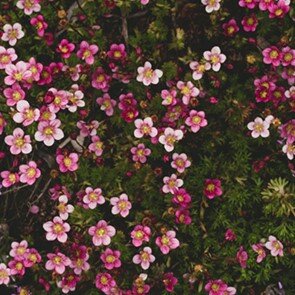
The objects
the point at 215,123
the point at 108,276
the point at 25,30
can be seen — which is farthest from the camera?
the point at 25,30

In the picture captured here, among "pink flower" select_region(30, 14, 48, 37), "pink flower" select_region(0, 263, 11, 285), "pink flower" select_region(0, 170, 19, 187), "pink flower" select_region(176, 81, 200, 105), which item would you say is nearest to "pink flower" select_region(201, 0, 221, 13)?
"pink flower" select_region(176, 81, 200, 105)

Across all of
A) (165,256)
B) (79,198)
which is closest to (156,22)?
(79,198)

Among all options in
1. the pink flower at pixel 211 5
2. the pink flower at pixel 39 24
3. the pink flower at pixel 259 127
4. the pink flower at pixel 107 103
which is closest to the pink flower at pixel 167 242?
the pink flower at pixel 259 127

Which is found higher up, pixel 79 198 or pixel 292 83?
pixel 292 83

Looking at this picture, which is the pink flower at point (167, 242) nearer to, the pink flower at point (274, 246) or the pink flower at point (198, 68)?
the pink flower at point (274, 246)

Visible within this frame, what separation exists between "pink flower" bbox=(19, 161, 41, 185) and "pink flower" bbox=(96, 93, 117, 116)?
2.07ft

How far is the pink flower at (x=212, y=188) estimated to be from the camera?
3.96 metres

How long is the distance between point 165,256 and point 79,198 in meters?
0.72

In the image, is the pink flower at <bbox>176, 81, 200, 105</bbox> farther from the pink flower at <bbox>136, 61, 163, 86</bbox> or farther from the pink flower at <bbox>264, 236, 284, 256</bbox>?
the pink flower at <bbox>264, 236, 284, 256</bbox>

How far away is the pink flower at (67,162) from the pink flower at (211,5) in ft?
4.44

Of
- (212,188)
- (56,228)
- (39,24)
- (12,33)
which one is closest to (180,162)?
(212,188)

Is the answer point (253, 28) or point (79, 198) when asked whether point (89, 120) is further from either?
point (253, 28)

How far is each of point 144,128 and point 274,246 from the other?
3.79 feet

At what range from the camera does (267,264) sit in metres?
3.99
